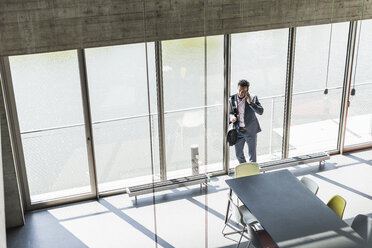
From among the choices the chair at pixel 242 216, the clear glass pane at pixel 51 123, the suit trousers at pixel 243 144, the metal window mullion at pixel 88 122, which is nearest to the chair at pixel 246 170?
the chair at pixel 242 216

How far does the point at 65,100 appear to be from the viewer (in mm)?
6473

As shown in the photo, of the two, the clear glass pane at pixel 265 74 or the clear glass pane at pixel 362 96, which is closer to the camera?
the clear glass pane at pixel 265 74

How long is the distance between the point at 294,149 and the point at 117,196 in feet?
9.76

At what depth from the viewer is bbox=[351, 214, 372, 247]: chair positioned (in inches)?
199

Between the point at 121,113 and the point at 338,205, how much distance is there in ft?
10.2

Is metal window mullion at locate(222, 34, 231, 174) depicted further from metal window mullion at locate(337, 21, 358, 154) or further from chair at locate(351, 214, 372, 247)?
chair at locate(351, 214, 372, 247)

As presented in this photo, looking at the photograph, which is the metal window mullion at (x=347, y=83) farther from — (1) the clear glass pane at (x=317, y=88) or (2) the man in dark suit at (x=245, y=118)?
(2) the man in dark suit at (x=245, y=118)

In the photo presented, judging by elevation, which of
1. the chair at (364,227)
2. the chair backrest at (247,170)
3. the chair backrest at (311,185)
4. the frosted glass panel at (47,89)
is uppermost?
the frosted glass panel at (47,89)

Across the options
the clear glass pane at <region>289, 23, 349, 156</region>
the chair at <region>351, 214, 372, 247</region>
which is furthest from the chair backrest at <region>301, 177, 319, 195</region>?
the clear glass pane at <region>289, 23, 349, 156</region>

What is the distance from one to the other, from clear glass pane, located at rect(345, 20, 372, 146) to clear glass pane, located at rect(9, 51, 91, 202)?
443 centimetres

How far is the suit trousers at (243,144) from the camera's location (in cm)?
711

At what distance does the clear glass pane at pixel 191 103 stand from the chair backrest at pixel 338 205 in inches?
88.3

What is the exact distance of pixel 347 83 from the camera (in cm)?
785

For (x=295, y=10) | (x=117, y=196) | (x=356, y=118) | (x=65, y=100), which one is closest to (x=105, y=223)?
(x=117, y=196)
